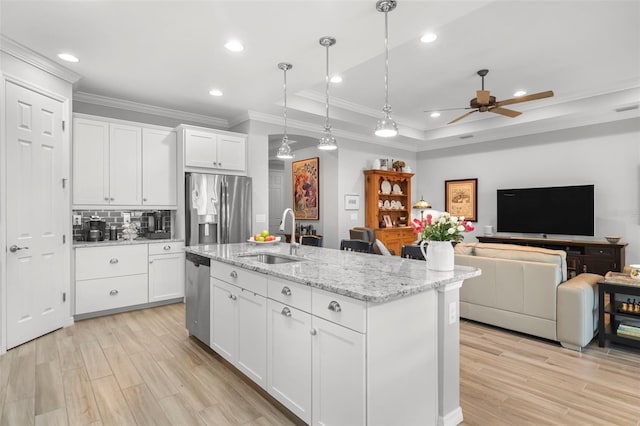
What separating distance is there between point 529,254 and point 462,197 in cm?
421

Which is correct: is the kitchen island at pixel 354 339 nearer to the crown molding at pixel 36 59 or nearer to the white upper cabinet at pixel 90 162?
the white upper cabinet at pixel 90 162

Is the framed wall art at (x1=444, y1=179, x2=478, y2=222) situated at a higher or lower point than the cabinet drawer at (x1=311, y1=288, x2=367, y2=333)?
higher

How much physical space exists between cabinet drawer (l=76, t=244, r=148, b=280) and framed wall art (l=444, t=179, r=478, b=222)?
19.6ft

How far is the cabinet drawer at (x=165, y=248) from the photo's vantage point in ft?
14.7

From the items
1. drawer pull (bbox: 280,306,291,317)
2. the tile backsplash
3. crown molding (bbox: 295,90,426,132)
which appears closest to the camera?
drawer pull (bbox: 280,306,291,317)

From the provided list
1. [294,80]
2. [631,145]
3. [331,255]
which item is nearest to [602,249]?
[631,145]

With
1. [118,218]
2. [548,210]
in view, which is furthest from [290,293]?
[548,210]

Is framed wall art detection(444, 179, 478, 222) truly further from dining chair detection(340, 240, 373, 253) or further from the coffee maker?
the coffee maker

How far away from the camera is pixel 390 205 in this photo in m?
7.35

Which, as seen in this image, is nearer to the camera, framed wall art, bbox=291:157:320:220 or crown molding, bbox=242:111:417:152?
crown molding, bbox=242:111:417:152

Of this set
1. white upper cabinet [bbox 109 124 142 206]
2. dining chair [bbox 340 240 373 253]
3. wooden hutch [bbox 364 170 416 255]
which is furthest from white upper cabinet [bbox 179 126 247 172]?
wooden hutch [bbox 364 170 416 255]

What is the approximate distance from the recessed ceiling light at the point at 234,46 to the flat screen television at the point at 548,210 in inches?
221

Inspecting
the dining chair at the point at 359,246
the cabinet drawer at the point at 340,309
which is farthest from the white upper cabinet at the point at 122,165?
the cabinet drawer at the point at 340,309

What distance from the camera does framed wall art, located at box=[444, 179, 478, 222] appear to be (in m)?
7.24
